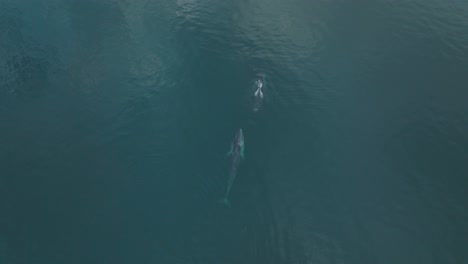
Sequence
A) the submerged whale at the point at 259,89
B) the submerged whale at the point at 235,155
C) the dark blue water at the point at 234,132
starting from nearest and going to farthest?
the dark blue water at the point at 234,132
the submerged whale at the point at 235,155
the submerged whale at the point at 259,89

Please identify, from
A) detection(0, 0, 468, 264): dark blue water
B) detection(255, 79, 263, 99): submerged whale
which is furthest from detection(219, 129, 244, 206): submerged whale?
detection(255, 79, 263, 99): submerged whale

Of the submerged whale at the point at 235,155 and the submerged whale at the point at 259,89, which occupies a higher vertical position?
the submerged whale at the point at 259,89

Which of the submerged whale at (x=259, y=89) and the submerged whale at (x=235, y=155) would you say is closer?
the submerged whale at (x=235, y=155)

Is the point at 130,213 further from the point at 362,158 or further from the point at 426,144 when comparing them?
the point at 426,144

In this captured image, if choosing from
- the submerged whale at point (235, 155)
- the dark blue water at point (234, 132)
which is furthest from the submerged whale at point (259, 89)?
the submerged whale at point (235, 155)

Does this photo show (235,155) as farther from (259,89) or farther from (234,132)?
(259,89)

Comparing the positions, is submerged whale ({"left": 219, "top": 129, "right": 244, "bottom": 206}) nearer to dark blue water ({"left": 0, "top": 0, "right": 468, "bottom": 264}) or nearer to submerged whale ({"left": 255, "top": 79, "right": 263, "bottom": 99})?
dark blue water ({"left": 0, "top": 0, "right": 468, "bottom": 264})

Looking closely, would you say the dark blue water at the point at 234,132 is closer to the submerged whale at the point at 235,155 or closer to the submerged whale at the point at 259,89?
the submerged whale at the point at 235,155

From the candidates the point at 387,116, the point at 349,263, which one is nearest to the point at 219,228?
the point at 349,263
